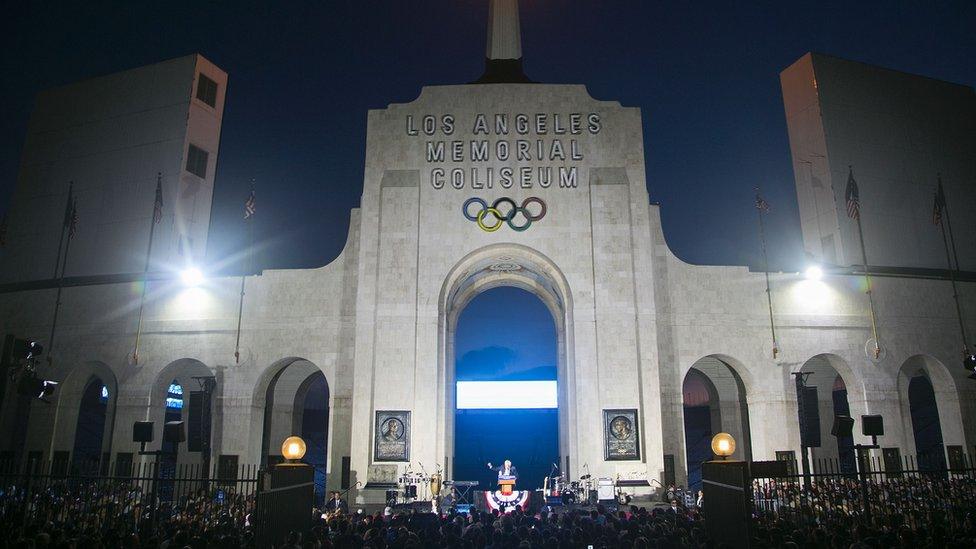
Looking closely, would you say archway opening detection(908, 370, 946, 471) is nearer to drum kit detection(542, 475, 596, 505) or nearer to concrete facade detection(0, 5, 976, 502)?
concrete facade detection(0, 5, 976, 502)

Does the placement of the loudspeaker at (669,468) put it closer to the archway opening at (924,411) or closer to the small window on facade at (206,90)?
the archway opening at (924,411)

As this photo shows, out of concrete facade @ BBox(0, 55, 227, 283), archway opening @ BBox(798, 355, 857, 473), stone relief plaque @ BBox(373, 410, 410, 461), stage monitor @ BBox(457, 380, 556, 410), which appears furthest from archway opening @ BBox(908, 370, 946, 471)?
concrete facade @ BBox(0, 55, 227, 283)

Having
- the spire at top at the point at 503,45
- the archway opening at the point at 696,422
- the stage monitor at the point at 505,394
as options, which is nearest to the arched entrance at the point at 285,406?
the stage monitor at the point at 505,394

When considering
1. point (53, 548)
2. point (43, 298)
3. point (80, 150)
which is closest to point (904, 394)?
point (53, 548)

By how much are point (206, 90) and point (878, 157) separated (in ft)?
113

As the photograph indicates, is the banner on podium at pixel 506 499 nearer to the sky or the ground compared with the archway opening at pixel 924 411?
nearer to the ground

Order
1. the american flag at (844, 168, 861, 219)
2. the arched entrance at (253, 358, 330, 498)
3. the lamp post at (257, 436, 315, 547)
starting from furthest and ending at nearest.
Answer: the arched entrance at (253, 358, 330, 498) → the american flag at (844, 168, 861, 219) → the lamp post at (257, 436, 315, 547)

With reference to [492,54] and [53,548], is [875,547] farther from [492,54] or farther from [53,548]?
[492,54]

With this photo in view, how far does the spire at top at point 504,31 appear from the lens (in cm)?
3325

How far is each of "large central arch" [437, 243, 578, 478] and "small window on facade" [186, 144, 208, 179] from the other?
48.4ft

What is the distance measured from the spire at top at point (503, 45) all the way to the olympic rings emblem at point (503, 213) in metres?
7.84

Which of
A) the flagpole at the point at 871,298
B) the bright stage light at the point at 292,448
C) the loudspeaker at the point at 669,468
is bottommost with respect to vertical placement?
the loudspeaker at the point at 669,468

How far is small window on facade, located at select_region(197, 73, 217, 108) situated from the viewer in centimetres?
3319

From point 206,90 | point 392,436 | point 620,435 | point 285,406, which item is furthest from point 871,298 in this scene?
point 206,90
